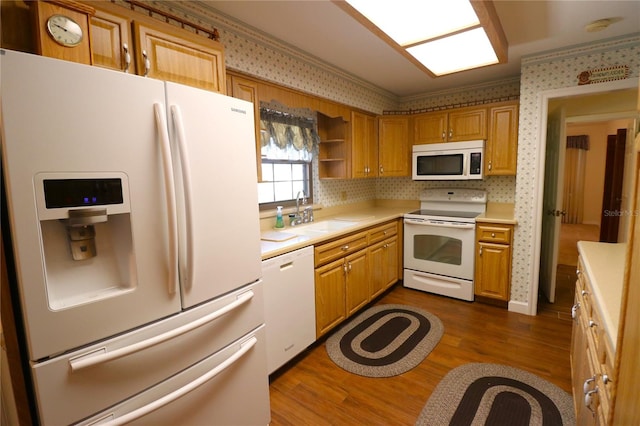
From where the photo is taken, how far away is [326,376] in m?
2.13

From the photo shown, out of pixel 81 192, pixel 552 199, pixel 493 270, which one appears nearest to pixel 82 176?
pixel 81 192

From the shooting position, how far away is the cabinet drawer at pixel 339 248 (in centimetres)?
238

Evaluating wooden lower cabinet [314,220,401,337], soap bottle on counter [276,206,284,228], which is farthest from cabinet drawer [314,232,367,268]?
soap bottle on counter [276,206,284,228]

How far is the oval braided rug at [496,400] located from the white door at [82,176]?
1.67 m

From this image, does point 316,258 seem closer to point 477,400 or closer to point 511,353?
point 477,400

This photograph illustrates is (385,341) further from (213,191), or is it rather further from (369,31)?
(369,31)

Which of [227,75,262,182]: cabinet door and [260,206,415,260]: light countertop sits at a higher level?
[227,75,262,182]: cabinet door

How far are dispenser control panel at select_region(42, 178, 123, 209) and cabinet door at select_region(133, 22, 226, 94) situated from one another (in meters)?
0.72

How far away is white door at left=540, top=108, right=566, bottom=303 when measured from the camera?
2.98 metres

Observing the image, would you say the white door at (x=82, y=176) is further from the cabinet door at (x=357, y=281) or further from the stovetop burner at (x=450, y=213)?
the stovetop burner at (x=450, y=213)

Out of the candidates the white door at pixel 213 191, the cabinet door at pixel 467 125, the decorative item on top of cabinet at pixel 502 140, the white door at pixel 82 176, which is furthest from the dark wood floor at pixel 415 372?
the cabinet door at pixel 467 125

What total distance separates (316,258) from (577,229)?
7.22m

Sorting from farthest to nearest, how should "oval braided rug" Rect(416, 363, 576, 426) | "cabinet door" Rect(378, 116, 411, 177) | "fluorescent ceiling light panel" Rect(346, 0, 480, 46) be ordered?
"cabinet door" Rect(378, 116, 411, 177), "oval braided rug" Rect(416, 363, 576, 426), "fluorescent ceiling light panel" Rect(346, 0, 480, 46)

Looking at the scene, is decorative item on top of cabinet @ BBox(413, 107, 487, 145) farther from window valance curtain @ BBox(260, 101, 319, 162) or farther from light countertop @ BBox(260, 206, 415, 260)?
window valance curtain @ BBox(260, 101, 319, 162)
